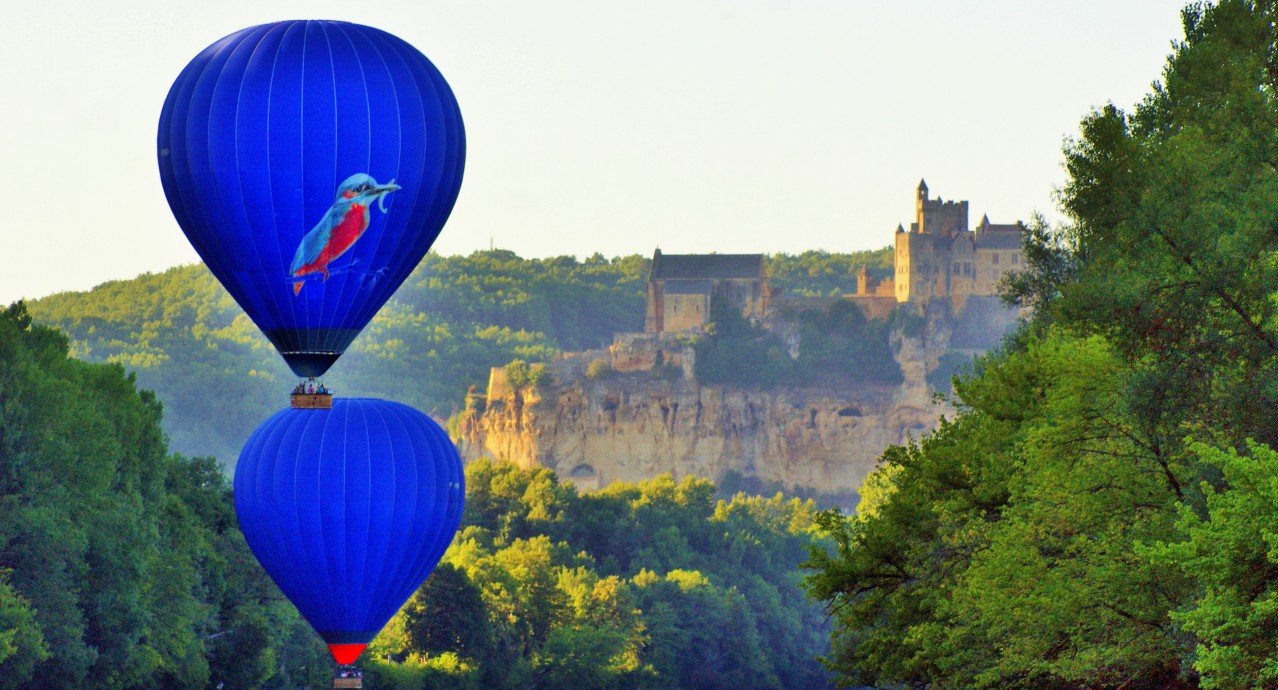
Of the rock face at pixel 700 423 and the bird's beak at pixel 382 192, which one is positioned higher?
the bird's beak at pixel 382 192

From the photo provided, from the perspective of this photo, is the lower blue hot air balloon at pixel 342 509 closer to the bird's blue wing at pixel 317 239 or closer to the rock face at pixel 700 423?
the bird's blue wing at pixel 317 239

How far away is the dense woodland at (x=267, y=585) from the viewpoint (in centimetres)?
4081

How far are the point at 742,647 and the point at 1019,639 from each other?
203 feet

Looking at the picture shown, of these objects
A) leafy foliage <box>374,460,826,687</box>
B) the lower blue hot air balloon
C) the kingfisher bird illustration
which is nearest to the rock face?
leafy foliage <box>374,460,826,687</box>

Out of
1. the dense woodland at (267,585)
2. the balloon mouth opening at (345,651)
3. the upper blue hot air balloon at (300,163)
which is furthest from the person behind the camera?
the dense woodland at (267,585)

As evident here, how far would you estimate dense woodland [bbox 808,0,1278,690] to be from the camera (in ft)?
65.9

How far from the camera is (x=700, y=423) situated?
154 metres

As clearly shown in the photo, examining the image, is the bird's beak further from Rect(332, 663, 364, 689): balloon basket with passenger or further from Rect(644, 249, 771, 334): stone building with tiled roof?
Rect(644, 249, 771, 334): stone building with tiled roof

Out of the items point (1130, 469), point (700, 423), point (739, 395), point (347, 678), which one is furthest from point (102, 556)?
point (739, 395)

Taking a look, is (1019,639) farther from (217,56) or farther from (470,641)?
(470,641)

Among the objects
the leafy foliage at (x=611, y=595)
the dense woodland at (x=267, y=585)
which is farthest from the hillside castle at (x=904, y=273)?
the dense woodland at (x=267, y=585)

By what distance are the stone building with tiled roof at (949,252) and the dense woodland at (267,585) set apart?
47.2 metres

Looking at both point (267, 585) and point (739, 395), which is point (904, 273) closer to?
point (739, 395)

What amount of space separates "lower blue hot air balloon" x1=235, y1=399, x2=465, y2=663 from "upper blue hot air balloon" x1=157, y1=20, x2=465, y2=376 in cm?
248
